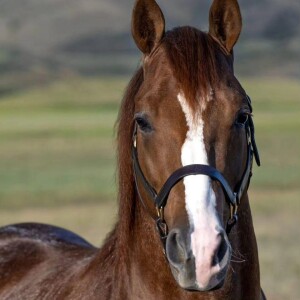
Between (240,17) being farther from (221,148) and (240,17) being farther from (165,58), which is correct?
(221,148)

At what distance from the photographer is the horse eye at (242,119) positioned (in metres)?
4.54

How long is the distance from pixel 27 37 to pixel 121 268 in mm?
114319

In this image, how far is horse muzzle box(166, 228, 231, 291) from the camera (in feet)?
13.6

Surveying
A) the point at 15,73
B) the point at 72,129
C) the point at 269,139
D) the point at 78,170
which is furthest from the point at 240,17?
the point at 15,73

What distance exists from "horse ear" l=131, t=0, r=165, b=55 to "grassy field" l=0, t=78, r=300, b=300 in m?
0.60

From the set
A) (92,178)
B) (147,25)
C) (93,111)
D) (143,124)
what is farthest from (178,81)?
(93,111)

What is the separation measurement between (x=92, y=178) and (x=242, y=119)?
21.2m

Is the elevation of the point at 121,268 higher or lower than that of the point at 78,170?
higher

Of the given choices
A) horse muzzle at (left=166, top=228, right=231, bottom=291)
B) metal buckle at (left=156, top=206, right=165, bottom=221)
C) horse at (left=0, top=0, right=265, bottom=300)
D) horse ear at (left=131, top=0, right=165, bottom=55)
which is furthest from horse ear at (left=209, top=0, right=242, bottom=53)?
horse muzzle at (left=166, top=228, right=231, bottom=291)

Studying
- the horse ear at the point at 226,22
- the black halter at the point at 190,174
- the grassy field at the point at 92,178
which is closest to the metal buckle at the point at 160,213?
the black halter at the point at 190,174

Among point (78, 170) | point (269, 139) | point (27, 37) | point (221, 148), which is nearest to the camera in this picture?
point (221, 148)

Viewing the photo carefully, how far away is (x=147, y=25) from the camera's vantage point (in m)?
4.84

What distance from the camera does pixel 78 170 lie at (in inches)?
1096

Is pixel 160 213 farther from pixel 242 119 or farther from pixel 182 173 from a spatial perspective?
pixel 242 119
